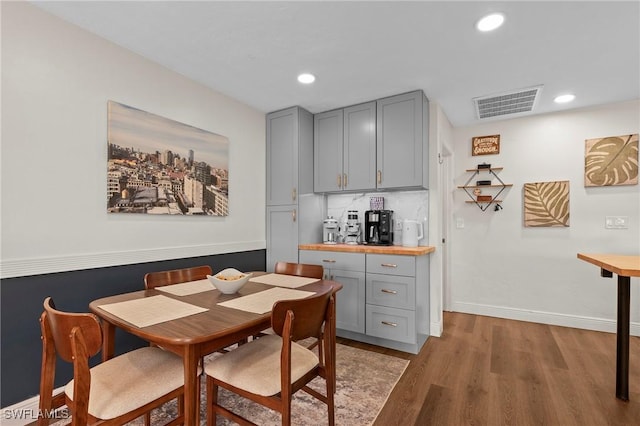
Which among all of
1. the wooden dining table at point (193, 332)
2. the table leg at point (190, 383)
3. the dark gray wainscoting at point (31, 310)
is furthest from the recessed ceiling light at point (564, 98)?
the dark gray wainscoting at point (31, 310)

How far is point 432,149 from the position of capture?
9.96ft

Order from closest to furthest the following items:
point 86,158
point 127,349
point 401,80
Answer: point 86,158 < point 127,349 < point 401,80

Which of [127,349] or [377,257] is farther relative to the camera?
[377,257]

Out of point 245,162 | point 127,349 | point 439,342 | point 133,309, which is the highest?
point 245,162

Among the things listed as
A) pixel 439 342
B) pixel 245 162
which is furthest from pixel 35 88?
pixel 439 342

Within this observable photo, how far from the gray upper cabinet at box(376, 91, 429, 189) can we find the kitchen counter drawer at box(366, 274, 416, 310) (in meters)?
0.94

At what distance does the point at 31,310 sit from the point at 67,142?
104cm

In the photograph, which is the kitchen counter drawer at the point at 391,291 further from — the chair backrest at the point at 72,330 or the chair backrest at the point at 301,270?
the chair backrest at the point at 72,330

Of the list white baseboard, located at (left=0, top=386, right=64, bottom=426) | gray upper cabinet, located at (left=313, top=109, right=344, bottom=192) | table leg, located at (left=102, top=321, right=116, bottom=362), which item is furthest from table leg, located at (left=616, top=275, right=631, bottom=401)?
white baseboard, located at (left=0, top=386, right=64, bottom=426)

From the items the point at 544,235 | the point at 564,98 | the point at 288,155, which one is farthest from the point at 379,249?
the point at 564,98

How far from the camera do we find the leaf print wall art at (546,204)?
3393 mm

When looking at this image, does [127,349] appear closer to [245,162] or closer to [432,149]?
[245,162]

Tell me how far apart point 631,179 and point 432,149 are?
6.82 ft

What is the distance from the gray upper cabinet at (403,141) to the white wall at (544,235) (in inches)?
48.9
